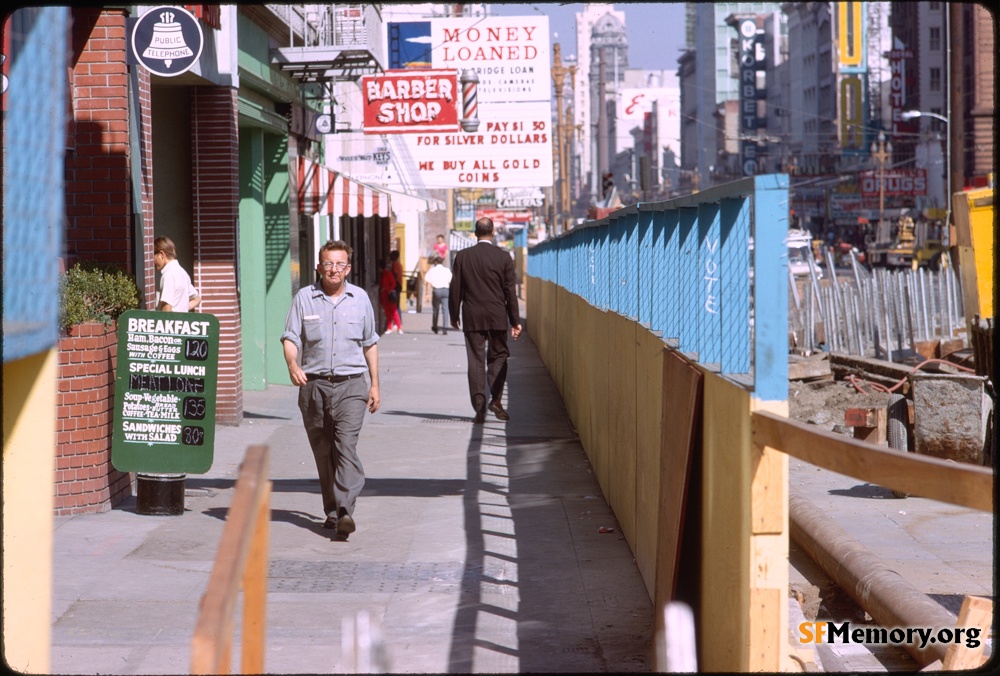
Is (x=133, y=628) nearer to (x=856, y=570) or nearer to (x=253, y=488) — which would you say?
(x=253, y=488)

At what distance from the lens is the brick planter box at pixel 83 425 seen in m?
8.66

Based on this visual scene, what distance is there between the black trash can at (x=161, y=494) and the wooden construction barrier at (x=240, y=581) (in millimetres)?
5652

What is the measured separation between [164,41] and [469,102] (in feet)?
42.5

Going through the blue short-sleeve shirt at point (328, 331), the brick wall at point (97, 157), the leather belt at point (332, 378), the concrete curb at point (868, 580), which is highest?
the brick wall at point (97, 157)

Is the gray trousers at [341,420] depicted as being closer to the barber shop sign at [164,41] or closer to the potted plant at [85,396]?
the potted plant at [85,396]

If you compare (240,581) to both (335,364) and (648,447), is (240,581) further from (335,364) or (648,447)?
(335,364)

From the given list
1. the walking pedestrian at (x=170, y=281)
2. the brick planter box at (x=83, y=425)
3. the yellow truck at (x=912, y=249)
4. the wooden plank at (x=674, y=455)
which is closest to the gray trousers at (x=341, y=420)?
the brick planter box at (x=83, y=425)

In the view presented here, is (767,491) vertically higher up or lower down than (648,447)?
higher up

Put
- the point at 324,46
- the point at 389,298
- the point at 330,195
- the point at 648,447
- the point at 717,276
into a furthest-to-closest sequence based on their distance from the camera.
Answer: the point at 389,298, the point at 330,195, the point at 324,46, the point at 648,447, the point at 717,276

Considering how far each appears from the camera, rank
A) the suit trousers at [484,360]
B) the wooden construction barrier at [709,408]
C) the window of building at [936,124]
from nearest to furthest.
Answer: the wooden construction barrier at [709,408] < the suit trousers at [484,360] < the window of building at [936,124]

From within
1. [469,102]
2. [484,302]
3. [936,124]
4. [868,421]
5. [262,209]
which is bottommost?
[868,421]

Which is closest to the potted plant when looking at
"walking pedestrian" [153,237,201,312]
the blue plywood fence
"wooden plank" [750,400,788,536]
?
"walking pedestrian" [153,237,201,312]

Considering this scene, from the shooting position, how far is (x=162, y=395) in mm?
8625

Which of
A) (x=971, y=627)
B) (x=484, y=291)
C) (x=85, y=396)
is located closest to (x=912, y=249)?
(x=484, y=291)
